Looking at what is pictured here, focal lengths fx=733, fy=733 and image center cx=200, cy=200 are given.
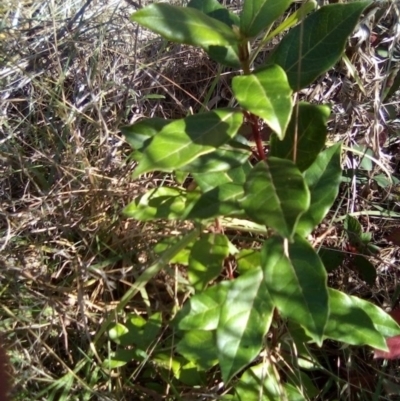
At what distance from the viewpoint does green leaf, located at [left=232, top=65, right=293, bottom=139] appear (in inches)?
40.3

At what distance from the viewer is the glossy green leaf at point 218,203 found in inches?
45.4

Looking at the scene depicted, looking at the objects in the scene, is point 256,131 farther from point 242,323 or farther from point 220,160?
point 242,323

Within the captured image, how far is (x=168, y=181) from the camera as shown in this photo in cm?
179

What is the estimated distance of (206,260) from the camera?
1352 millimetres

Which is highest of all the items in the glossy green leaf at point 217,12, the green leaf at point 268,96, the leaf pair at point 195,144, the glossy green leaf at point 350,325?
the glossy green leaf at point 217,12

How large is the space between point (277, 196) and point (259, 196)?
0.11 ft

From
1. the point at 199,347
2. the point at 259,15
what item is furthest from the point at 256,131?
the point at 199,347

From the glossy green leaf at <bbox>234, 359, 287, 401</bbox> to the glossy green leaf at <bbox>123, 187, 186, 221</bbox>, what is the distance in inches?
13.2

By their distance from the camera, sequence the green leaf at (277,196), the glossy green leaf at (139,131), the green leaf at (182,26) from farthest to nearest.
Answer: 1. the glossy green leaf at (139,131)
2. the green leaf at (182,26)
3. the green leaf at (277,196)

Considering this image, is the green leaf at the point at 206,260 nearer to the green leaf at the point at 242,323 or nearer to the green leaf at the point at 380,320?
the green leaf at the point at 242,323

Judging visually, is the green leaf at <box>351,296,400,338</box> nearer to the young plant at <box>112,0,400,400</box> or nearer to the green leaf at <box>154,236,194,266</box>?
the young plant at <box>112,0,400,400</box>

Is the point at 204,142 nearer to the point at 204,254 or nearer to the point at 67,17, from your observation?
the point at 204,254

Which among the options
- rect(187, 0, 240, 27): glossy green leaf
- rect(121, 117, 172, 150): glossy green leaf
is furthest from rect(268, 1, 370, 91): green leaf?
rect(121, 117, 172, 150): glossy green leaf

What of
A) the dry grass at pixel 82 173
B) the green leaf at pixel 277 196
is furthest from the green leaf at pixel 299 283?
the dry grass at pixel 82 173
